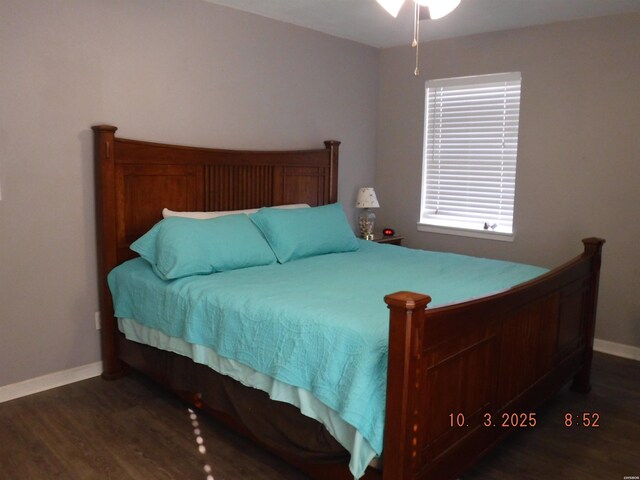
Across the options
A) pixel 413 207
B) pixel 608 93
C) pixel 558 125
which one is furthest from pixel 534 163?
pixel 413 207

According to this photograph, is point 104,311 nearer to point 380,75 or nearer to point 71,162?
point 71,162

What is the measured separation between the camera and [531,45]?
157 inches

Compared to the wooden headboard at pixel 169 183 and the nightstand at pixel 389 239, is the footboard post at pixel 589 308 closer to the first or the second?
the nightstand at pixel 389 239

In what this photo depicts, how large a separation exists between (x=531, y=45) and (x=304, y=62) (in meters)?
1.69

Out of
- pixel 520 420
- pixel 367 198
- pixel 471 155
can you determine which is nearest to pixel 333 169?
pixel 367 198

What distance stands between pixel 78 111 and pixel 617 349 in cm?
379

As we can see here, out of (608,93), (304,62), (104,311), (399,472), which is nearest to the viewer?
(399,472)

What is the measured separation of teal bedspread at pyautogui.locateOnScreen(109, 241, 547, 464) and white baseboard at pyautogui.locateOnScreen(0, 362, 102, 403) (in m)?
0.46

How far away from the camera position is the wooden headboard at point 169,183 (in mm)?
3131

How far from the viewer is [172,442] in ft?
8.45

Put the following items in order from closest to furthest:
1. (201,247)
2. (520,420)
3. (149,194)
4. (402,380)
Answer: (402,380)
(520,420)
(201,247)
(149,194)

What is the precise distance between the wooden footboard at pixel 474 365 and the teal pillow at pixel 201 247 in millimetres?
1440

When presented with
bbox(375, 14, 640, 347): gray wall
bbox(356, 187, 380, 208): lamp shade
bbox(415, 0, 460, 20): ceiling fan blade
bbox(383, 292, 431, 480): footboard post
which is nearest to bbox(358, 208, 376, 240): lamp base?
bbox(356, 187, 380, 208): lamp shade

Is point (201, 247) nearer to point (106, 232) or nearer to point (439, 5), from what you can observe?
point (106, 232)
